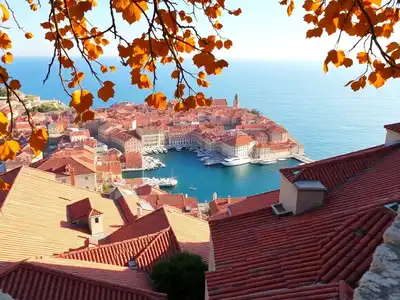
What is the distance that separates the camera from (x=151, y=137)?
54.7m

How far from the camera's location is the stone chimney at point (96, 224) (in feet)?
37.5

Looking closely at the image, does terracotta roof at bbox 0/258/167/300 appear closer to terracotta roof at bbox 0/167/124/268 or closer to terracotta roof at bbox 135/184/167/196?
terracotta roof at bbox 0/167/124/268

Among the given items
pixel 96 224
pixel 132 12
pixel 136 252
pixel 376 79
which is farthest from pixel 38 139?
pixel 96 224

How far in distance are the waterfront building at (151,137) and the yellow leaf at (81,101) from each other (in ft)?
172

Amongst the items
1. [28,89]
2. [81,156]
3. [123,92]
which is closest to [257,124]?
[81,156]

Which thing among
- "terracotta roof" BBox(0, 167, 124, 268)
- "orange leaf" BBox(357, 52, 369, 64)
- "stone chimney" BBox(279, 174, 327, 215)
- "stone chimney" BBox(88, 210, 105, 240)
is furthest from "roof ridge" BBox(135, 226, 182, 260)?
"orange leaf" BBox(357, 52, 369, 64)

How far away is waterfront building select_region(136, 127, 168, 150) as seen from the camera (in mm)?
54291

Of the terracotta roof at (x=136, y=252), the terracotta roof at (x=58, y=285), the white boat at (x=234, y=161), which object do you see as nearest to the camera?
the terracotta roof at (x=58, y=285)

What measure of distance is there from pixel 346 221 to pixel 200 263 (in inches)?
170

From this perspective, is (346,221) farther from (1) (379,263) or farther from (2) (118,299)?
(2) (118,299)

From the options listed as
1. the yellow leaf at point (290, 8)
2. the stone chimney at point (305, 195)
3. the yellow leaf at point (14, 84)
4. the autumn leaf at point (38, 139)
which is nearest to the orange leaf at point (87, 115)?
the autumn leaf at point (38, 139)

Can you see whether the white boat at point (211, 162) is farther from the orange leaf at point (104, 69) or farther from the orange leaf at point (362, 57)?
the orange leaf at point (362, 57)

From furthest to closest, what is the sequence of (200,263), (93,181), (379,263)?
(93,181) < (200,263) < (379,263)

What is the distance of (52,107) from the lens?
228 feet
